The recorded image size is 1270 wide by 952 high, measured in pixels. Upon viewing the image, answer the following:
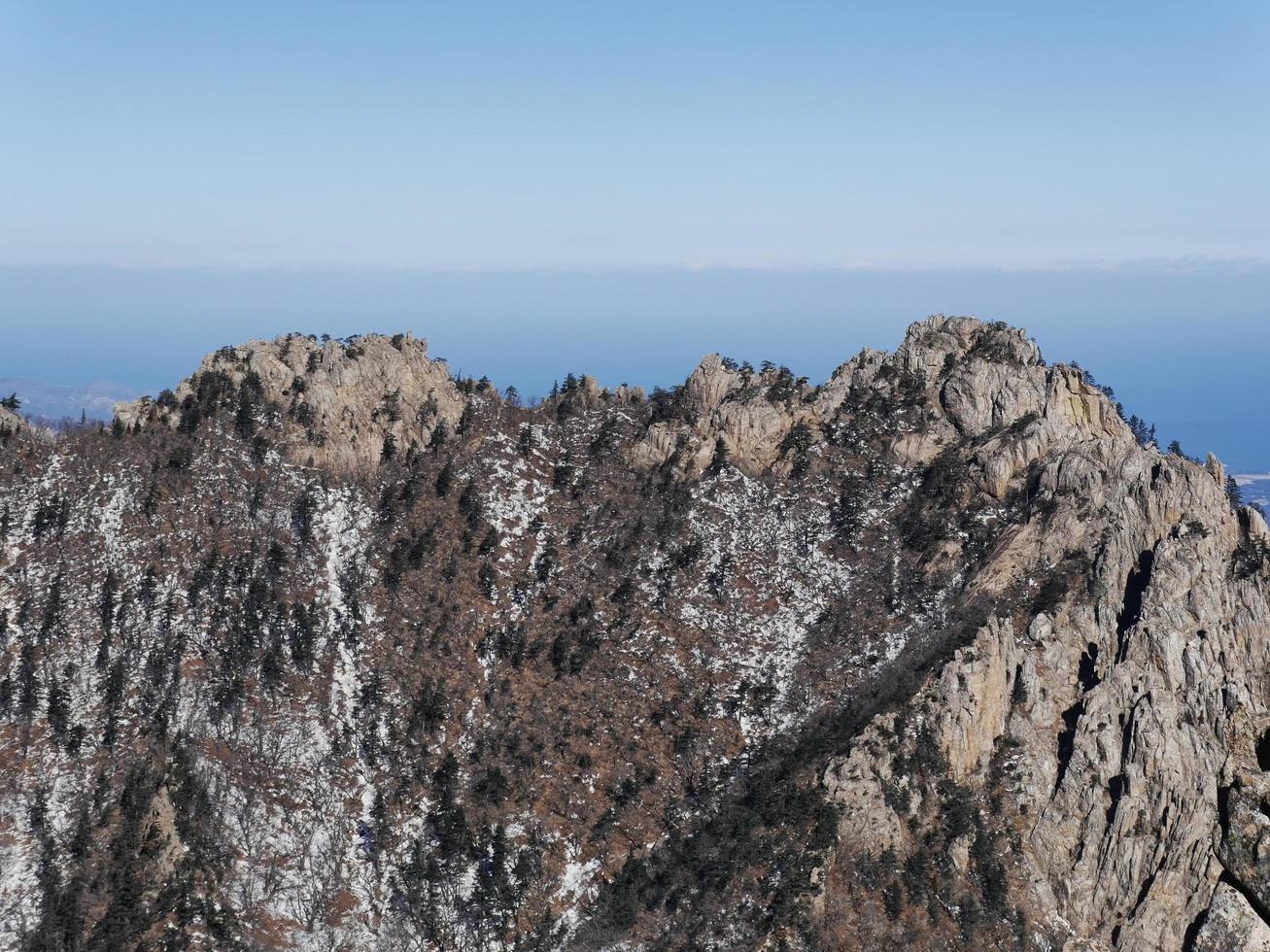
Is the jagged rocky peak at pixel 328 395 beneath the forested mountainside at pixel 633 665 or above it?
above

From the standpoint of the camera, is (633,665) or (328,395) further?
(328,395)

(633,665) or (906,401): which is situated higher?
(906,401)

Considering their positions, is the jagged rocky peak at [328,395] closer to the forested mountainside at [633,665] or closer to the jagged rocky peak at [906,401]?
the forested mountainside at [633,665]

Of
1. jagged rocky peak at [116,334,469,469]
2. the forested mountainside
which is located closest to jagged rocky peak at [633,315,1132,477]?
the forested mountainside

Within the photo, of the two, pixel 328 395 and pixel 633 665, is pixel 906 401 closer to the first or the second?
pixel 633 665

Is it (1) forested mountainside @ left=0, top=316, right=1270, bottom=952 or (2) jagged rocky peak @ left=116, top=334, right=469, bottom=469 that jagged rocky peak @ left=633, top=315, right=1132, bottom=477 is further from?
(2) jagged rocky peak @ left=116, top=334, right=469, bottom=469

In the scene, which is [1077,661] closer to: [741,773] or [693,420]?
[741,773]

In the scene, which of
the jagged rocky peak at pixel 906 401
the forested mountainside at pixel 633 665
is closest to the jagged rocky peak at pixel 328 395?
the forested mountainside at pixel 633 665

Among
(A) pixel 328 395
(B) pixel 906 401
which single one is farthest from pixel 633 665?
(A) pixel 328 395
